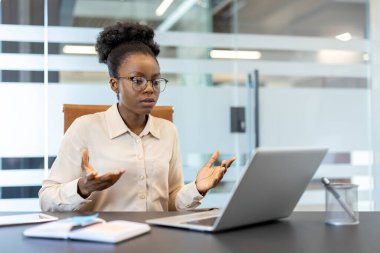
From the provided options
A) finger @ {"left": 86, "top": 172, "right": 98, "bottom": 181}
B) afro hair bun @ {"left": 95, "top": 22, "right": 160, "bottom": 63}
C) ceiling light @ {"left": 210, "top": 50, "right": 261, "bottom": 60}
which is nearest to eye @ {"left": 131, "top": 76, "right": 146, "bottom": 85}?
afro hair bun @ {"left": 95, "top": 22, "right": 160, "bottom": 63}

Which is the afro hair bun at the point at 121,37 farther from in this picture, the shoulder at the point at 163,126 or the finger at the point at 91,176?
the finger at the point at 91,176

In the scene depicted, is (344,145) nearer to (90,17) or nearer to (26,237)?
(90,17)

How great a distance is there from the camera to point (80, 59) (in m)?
3.19

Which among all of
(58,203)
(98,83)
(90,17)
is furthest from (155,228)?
(90,17)

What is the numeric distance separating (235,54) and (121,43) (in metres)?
1.74

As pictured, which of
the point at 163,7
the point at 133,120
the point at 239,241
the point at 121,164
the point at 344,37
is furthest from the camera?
the point at 344,37

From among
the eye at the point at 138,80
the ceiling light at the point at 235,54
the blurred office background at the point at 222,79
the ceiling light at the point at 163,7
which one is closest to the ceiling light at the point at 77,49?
the blurred office background at the point at 222,79

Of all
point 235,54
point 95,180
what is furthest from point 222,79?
point 95,180

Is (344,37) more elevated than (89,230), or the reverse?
(344,37)

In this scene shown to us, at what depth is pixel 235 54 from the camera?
3.47 meters

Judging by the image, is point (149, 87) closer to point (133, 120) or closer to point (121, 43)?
point (133, 120)

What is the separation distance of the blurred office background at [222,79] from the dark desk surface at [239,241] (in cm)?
212

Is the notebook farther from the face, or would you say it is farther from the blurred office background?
the blurred office background

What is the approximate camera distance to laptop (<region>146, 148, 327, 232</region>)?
1.00 meters
